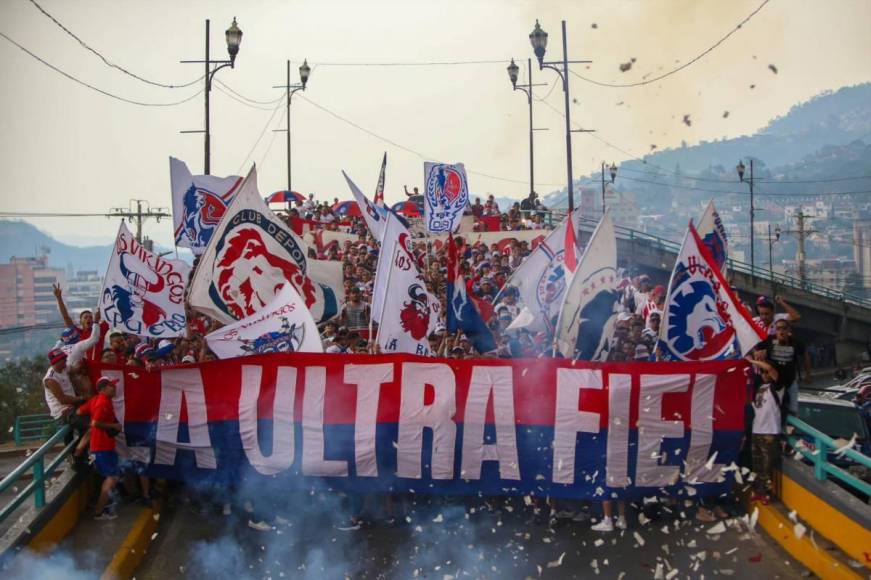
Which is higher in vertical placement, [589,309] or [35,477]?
[589,309]

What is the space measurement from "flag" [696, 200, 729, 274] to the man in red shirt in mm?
6887

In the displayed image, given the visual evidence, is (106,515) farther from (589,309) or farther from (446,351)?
(589,309)

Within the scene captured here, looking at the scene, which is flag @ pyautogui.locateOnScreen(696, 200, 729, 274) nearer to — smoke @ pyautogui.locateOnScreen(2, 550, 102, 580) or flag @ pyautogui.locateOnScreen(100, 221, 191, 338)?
flag @ pyautogui.locateOnScreen(100, 221, 191, 338)

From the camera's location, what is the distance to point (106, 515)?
32.6 ft

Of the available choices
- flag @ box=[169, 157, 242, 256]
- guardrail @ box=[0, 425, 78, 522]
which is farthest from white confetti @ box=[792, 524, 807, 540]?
flag @ box=[169, 157, 242, 256]

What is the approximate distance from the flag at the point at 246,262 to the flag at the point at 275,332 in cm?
86

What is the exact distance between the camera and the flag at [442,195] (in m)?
20.1

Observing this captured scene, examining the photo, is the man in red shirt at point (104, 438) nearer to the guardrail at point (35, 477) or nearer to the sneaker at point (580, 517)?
the guardrail at point (35, 477)

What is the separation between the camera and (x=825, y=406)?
12.2 metres

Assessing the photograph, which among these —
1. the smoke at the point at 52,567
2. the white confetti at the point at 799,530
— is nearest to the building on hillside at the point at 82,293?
the smoke at the point at 52,567

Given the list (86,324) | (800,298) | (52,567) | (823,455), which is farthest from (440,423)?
(800,298)

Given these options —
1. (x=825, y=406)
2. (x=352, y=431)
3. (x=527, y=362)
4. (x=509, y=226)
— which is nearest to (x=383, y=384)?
(x=352, y=431)

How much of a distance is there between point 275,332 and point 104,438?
202 centimetres

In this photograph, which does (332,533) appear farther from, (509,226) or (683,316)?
(509,226)
